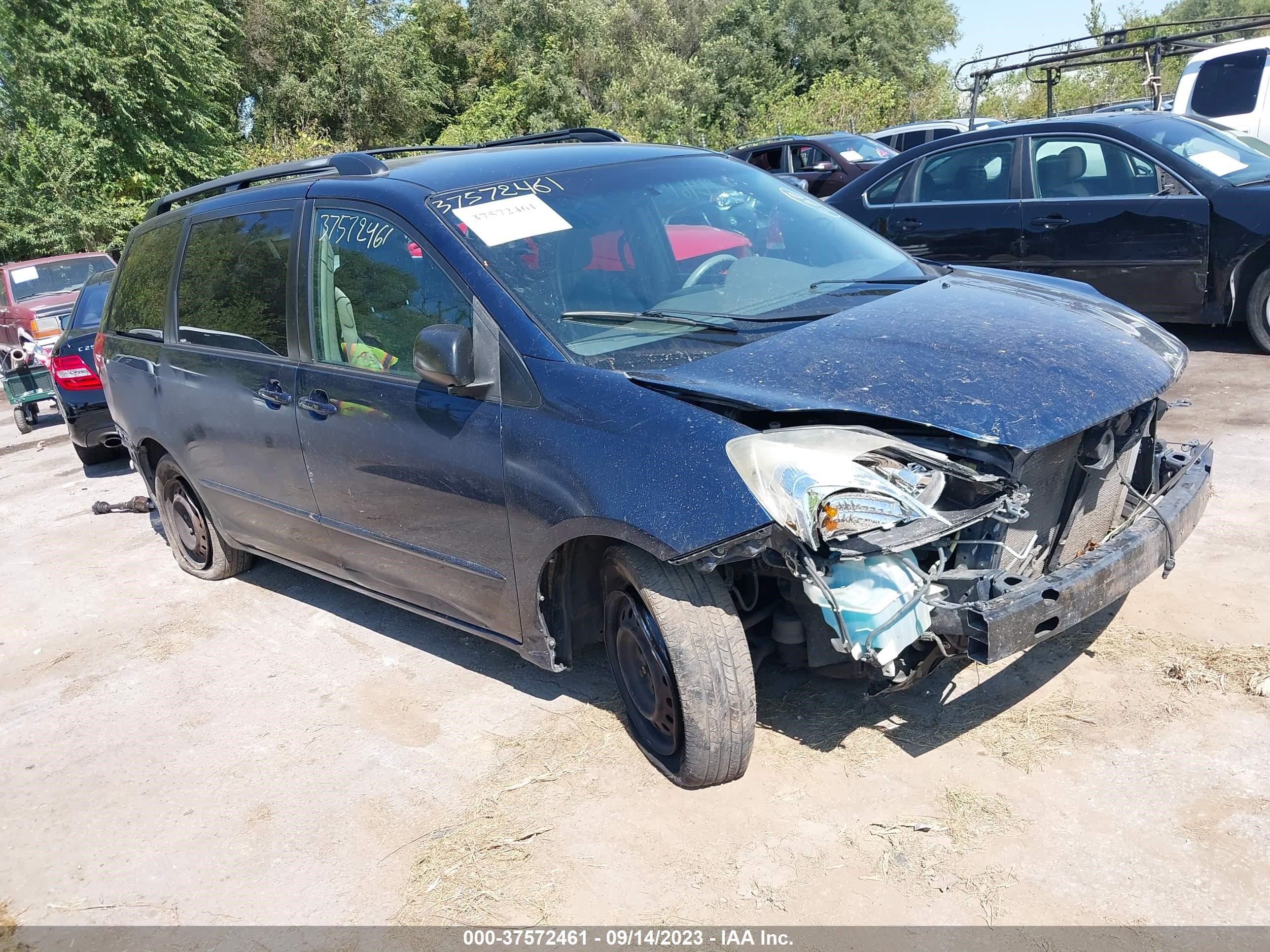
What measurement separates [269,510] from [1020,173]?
6136 millimetres

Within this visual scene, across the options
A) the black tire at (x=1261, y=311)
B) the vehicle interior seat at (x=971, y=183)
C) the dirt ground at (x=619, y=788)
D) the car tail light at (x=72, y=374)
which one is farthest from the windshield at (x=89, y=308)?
the black tire at (x=1261, y=311)

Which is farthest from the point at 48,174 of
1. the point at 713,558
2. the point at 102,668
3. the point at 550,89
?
the point at 713,558

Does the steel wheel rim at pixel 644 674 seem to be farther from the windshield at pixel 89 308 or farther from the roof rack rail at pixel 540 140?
the windshield at pixel 89 308

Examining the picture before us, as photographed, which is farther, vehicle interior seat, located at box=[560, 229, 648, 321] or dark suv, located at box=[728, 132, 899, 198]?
dark suv, located at box=[728, 132, 899, 198]

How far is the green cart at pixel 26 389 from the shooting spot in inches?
385

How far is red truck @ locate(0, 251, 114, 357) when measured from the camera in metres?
12.8

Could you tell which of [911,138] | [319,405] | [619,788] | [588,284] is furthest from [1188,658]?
[911,138]

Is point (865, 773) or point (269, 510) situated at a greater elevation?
point (269, 510)

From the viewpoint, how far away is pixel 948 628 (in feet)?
9.23

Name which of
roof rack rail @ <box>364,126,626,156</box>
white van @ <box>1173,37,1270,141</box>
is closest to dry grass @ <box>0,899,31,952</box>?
roof rack rail @ <box>364,126,626,156</box>

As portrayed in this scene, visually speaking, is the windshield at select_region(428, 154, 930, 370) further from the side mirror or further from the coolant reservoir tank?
the coolant reservoir tank

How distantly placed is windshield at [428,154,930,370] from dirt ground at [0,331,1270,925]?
134 cm

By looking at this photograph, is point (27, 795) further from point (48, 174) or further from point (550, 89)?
point (550, 89)

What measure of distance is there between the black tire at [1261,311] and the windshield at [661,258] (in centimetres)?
408
